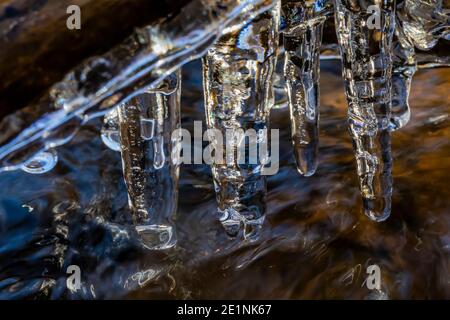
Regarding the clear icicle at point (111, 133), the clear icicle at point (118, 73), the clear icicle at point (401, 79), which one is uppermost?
the clear icicle at point (118, 73)

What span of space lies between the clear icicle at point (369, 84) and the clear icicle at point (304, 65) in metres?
0.16

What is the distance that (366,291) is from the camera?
1.22 metres

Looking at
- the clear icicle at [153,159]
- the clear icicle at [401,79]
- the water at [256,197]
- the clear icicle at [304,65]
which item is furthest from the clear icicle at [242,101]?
the clear icicle at [401,79]

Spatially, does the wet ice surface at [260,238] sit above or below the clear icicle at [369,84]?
below

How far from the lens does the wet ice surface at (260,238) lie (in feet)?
4.15

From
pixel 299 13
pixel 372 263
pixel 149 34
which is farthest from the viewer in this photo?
pixel 299 13

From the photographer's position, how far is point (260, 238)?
1.37m

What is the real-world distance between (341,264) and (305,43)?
42cm

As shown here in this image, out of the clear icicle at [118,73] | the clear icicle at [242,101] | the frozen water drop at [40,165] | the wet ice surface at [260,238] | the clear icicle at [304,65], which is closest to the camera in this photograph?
the clear icicle at [118,73]

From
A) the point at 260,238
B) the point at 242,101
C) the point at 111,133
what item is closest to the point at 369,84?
the point at 242,101

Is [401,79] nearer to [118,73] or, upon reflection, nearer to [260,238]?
[260,238]

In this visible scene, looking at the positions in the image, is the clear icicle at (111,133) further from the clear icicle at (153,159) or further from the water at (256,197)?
→ the clear icicle at (153,159)
